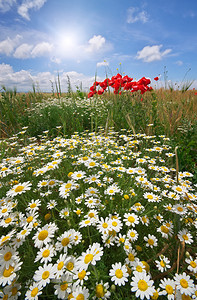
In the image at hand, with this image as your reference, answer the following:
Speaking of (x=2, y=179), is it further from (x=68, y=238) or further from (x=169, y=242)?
(x=169, y=242)

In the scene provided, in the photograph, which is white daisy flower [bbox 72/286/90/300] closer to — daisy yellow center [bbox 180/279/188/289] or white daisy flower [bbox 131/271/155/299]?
white daisy flower [bbox 131/271/155/299]

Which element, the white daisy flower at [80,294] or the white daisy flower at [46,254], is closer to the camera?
the white daisy flower at [80,294]

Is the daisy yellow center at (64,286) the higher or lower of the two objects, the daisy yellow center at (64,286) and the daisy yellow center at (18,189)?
the lower

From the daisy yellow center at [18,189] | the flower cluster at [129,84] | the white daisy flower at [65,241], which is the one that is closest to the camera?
the white daisy flower at [65,241]

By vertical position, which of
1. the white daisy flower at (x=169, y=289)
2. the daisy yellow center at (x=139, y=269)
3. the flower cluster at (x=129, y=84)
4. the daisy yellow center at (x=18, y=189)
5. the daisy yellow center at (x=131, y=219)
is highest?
the flower cluster at (x=129, y=84)

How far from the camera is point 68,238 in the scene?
3.79 ft

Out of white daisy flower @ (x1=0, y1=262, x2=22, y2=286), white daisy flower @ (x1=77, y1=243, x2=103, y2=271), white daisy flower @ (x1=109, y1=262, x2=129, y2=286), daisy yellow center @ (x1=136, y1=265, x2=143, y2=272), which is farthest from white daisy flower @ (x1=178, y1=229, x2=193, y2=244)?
white daisy flower @ (x1=0, y1=262, x2=22, y2=286)

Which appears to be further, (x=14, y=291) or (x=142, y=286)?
(x=14, y=291)

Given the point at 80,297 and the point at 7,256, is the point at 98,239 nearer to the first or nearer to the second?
the point at 80,297

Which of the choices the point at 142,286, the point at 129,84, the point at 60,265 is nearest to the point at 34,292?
the point at 60,265

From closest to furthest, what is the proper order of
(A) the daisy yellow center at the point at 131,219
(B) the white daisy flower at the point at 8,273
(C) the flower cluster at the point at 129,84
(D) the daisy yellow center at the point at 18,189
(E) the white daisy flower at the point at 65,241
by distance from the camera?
(B) the white daisy flower at the point at 8,273 < (E) the white daisy flower at the point at 65,241 < (A) the daisy yellow center at the point at 131,219 < (D) the daisy yellow center at the point at 18,189 < (C) the flower cluster at the point at 129,84

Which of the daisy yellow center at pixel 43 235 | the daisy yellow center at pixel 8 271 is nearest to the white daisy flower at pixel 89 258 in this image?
the daisy yellow center at pixel 43 235

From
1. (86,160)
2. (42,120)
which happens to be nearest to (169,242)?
(86,160)

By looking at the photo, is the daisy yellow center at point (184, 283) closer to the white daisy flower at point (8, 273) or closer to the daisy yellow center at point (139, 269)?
the daisy yellow center at point (139, 269)
